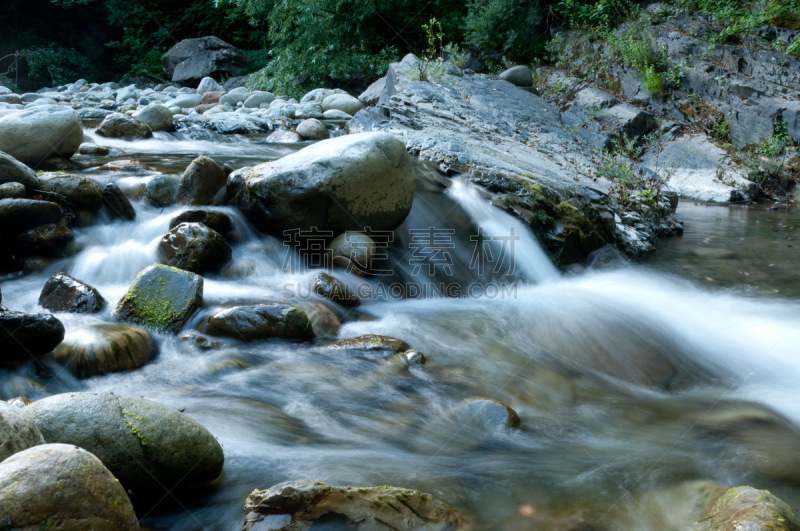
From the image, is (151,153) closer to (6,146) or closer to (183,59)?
(6,146)

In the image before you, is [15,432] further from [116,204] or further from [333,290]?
[116,204]

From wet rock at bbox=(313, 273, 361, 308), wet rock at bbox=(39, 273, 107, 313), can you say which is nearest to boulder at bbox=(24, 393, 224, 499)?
wet rock at bbox=(39, 273, 107, 313)

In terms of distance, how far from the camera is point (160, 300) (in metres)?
3.80

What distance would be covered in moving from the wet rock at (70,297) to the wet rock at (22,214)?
0.84m

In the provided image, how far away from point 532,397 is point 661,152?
866 centimetres

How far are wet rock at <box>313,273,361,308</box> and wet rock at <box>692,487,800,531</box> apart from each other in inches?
116

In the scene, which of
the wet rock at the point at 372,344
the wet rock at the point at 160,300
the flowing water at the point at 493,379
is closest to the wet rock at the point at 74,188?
the flowing water at the point at 493,379

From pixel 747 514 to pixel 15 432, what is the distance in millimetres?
2536

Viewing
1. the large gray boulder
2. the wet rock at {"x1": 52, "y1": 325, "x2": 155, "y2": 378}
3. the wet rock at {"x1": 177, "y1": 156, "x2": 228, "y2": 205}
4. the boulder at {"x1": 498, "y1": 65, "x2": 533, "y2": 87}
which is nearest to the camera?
the wet rock at {"x1": 52, "y1": 325, "x2": 155, "y2": 378}

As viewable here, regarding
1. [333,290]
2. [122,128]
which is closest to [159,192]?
[333,290]

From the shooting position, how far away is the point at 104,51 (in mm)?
23125

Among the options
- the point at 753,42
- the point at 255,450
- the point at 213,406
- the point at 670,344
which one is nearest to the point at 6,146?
the point at 213,406

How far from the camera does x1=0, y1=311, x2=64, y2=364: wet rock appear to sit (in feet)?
9.64

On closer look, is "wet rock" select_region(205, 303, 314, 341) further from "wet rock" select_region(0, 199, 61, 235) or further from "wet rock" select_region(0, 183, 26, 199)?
"wet rock" select_region(0, 183, 26, 199)
